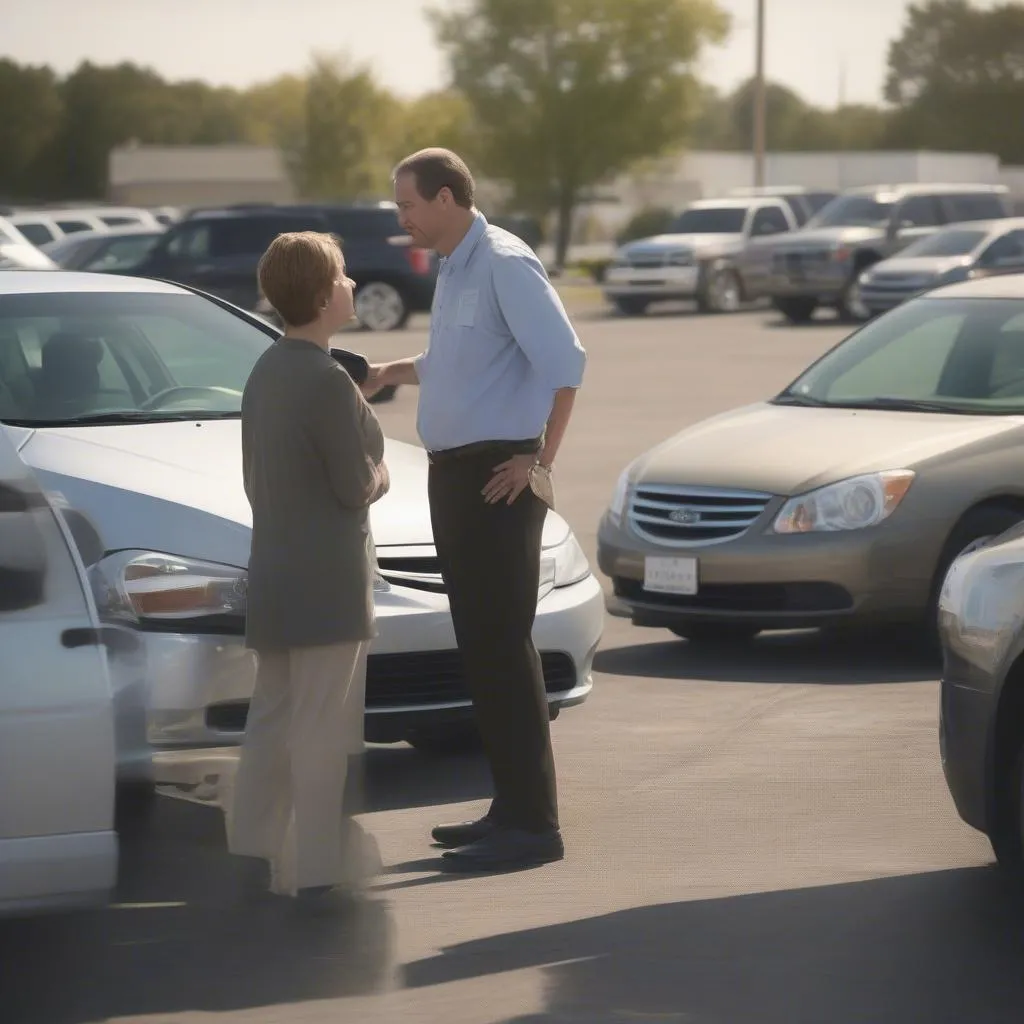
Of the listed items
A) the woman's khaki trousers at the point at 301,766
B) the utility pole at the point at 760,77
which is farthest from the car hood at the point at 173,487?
the utility pole at the point at 760,77

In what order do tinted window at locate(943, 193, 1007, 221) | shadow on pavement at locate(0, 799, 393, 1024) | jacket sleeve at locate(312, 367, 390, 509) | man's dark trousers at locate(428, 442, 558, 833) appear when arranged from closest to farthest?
shadow on pavement at locate(0, 799, 393, 1024)
jacket sleeve at locate(312, 367, 390, 509)
man's dark trousers at locate(428, 442, 558, 833)
tinted window at locate(943, 193, 1007, 221)

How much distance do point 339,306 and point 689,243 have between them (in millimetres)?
31973

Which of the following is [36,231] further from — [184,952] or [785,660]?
[184,952]

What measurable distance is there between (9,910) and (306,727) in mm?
1091

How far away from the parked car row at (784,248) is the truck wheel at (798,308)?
0.02 m

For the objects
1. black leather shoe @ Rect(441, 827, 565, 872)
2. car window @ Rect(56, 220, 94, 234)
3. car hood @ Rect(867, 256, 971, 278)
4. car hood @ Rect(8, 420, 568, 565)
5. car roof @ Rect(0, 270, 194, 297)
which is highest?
car roof @ Rect(0, 270, 194, 297)

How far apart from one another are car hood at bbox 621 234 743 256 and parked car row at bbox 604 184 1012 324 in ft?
0.06

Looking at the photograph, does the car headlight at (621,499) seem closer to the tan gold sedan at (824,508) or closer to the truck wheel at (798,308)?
the tan gold sedan at (824,508)

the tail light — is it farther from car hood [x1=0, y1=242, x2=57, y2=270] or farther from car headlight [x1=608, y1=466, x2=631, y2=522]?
car headlight [x1=608, y1=466, x2=631, y2=522]

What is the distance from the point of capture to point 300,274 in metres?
5.28

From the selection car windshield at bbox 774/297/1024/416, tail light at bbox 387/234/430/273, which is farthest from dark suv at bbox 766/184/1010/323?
car windshield at bbox 774/297/1024/416

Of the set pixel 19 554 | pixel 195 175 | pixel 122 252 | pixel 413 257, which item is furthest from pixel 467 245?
pixel 195 175

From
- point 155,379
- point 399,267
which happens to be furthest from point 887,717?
point 399,267

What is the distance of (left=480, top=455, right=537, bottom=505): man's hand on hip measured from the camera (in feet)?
18.5
